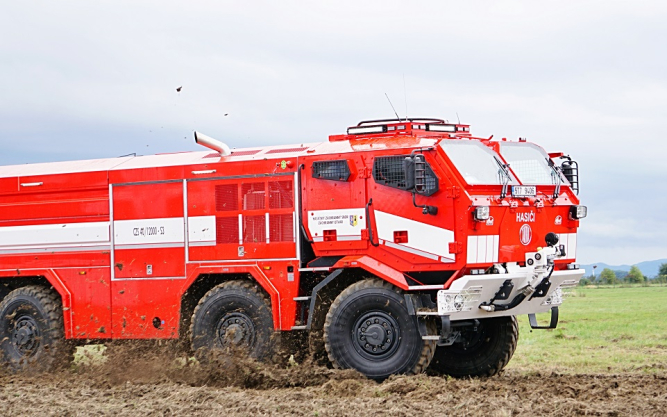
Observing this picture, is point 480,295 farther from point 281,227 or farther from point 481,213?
point 281,227

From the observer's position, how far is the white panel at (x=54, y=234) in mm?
14227

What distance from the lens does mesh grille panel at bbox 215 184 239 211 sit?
1334cm

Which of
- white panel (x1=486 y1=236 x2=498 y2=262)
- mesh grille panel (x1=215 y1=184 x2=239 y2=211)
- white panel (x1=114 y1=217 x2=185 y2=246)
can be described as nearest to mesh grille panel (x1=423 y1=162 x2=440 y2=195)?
white panel (x1=486 y1=236 x2=498 y2=262)

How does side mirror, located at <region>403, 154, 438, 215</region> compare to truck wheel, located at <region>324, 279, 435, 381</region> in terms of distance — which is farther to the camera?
truck wheel, located at <region>324, 279, 435, 381</region>

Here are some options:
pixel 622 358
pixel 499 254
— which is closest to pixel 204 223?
pixel 499 254

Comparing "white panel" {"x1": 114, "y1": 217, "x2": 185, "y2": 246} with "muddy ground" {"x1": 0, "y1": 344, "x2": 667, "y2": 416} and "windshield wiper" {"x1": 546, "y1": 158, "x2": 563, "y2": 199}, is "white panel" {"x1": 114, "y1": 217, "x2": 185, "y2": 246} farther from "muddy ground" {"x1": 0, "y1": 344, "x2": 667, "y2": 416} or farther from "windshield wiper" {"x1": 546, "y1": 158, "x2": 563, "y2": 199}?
"windshield wiper" {"x1": 546, "y1": 158, "x2": 563, "y2": 199}

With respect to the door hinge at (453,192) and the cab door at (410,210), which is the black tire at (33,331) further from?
the door hinge at (453,192)

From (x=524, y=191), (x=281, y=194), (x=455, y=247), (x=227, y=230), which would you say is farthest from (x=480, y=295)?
(x=227, y=230)

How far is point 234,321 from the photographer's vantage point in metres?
13.1

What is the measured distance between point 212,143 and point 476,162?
3839mm

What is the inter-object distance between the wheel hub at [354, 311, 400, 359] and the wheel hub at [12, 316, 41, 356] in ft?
17.8

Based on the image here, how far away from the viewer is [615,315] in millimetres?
27469

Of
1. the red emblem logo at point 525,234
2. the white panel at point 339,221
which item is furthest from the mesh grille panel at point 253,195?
the red emblem logo at point 525,234

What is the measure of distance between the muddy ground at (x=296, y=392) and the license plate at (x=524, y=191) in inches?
94.6
